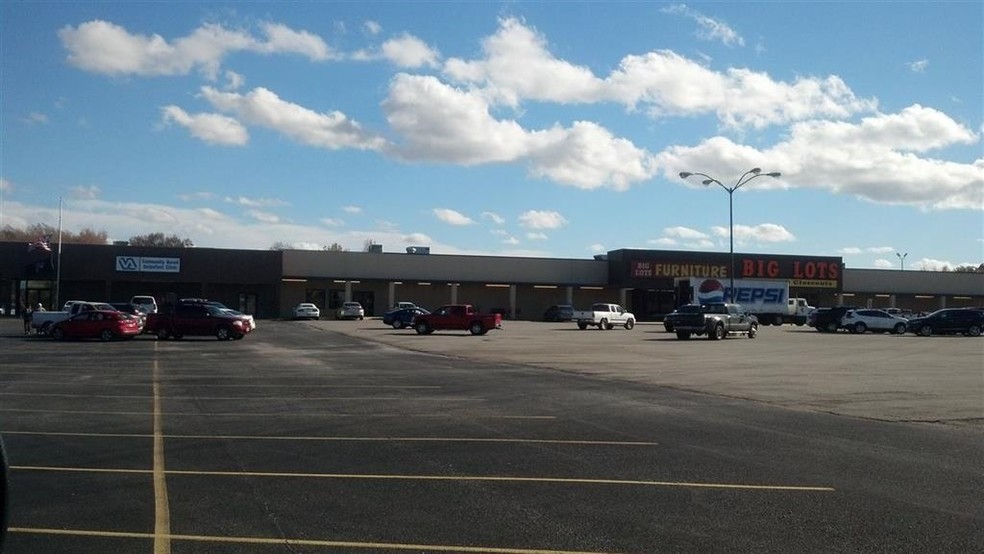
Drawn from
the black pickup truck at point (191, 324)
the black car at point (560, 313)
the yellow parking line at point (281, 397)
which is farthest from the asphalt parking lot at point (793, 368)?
the black car at point (560, 313)

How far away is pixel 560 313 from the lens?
7625 cm

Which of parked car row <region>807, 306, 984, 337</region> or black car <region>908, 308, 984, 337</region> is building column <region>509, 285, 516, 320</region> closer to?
parked car row <region>807, 306, 984, 337</region>

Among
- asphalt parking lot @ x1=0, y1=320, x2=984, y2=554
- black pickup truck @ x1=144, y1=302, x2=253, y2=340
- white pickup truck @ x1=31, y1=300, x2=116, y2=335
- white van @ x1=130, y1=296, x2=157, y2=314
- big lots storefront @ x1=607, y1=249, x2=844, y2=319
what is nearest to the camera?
asphalt parking lot @ x1=0, y1=320, x2=984, y2=554

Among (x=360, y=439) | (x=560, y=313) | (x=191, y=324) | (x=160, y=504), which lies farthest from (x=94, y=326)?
(x=560, y=313)

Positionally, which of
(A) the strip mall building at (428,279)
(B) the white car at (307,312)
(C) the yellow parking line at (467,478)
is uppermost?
(A) the strip mall building at (428,279)

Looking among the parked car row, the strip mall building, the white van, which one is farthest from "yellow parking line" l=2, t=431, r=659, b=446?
the strip mall building

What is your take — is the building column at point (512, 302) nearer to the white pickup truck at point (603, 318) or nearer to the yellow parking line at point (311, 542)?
the white pickup truck at point (603, 318)

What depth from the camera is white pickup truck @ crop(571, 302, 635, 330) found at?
58.0 metres

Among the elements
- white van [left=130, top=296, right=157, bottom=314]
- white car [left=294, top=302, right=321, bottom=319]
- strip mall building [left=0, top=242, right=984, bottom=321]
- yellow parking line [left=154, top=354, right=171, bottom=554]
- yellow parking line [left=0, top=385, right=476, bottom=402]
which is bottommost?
yellow parking line [left=0, top=385, right=476, bottom=402]

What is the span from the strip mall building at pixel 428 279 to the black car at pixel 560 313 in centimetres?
454

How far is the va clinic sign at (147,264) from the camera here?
226 feet

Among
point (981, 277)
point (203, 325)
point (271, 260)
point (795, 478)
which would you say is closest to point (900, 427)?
point (795, 478)

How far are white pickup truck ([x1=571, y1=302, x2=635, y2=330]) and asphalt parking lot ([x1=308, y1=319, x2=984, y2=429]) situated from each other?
47.9 feet

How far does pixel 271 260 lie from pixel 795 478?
217ft
